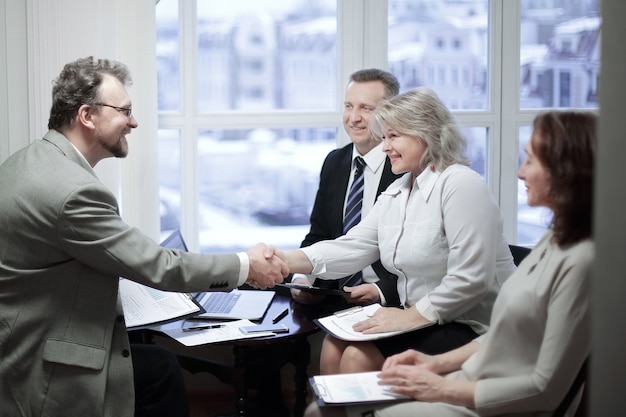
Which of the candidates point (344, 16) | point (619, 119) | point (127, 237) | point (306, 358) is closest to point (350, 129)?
point (344, 16)

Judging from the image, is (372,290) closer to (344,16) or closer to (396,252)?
(396,252)

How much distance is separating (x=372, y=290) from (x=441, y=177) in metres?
0.52

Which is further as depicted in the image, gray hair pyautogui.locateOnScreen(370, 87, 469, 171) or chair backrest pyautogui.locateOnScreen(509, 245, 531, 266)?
chair backrest pyautogui.locateOnScreen(509, 245, 531, 266)

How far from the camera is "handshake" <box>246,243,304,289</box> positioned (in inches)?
99.7

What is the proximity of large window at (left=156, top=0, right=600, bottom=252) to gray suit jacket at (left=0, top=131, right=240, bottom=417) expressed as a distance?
4.56 feet

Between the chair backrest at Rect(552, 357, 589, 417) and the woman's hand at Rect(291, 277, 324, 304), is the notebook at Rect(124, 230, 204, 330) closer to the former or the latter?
the woman's hand at Rect(291, 277, 324, 304)

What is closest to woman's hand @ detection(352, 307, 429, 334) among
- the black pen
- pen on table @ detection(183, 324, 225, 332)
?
the black pen

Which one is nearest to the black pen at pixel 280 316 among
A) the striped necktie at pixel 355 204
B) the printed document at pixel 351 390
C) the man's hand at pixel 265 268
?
the man's hand at pixel 265 268

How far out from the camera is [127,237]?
7.22ft

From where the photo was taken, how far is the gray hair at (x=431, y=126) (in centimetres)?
239

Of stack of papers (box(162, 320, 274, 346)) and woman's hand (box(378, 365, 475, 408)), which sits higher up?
woman's hand (box(378, 365, 475, 408))

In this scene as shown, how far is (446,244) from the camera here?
7.57 feet

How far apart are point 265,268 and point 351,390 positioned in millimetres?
803

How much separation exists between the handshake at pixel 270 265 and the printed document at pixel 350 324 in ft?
0.85
